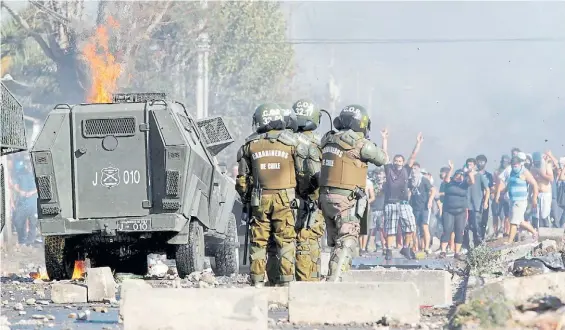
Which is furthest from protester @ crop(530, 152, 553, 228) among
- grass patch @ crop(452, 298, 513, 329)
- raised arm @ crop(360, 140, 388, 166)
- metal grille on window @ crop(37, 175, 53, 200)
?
grass patch @ crop(452, 298, 513, 329)

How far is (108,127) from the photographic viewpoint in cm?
1767

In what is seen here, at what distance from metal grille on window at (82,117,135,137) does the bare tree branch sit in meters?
22.1

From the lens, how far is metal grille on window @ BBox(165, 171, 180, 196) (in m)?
17.4

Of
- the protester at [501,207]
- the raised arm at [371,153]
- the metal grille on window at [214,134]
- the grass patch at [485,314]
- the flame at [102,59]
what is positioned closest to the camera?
the grass patch at [485,314]

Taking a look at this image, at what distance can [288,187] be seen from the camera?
1449cm

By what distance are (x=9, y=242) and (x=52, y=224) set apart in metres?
14.2

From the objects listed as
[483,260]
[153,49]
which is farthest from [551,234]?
[153,49]

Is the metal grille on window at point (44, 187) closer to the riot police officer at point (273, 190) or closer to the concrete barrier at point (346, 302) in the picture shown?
the riot police officer at point (273, 190)

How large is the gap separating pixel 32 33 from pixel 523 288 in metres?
29.7

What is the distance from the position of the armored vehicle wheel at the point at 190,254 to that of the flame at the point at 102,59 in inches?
541

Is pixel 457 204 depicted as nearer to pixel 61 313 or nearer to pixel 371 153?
pixel 371 153

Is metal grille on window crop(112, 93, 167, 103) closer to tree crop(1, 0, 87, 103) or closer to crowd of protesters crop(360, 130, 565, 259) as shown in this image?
crowd of protesters crop(360, 130, 565, 259)

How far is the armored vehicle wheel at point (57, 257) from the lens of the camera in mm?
17969

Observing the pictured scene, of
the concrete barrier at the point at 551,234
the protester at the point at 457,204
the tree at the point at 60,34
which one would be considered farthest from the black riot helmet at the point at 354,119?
the tree at the point at 60,34
